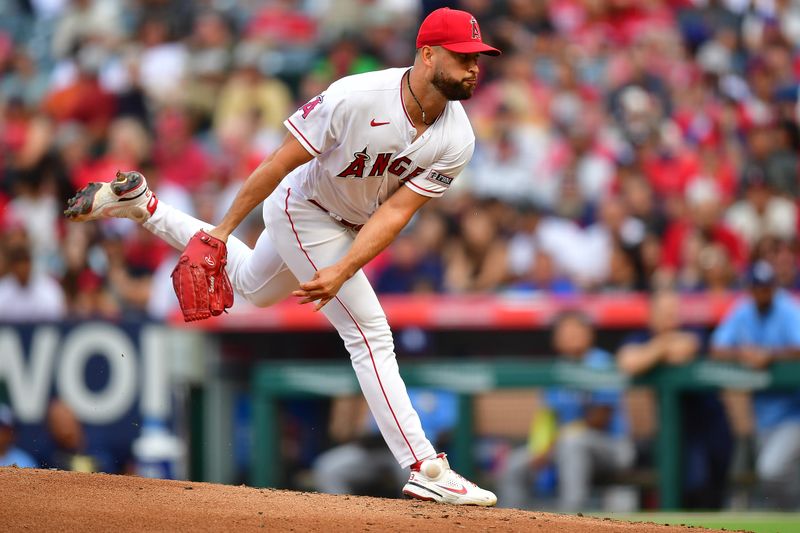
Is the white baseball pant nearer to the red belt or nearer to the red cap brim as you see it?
the red belt

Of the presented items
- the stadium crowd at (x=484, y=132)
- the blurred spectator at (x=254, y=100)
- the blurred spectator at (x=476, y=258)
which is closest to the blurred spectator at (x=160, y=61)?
the stadium crowd at (x=484, y=132)

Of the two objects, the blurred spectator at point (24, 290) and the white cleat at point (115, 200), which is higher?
the white cleat at point (115, 200)

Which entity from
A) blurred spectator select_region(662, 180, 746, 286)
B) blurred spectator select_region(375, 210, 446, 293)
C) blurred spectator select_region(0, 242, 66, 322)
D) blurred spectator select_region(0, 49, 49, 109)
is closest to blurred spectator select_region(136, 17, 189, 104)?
blurred spectator select_region(0, 49, 49, 109)

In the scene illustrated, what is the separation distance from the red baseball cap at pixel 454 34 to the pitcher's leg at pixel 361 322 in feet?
3.09

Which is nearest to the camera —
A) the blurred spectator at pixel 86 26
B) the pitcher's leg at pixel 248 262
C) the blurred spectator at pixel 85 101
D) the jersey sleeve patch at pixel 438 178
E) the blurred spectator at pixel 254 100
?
the jersey sleeve patch at pixel 438 178

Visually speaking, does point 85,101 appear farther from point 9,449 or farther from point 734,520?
point 734,520

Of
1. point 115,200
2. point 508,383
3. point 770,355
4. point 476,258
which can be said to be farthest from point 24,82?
point 770,355

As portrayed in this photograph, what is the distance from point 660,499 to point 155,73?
7.28 meters

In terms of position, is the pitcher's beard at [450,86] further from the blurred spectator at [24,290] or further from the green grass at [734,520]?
the blurred spectator at [24,290]

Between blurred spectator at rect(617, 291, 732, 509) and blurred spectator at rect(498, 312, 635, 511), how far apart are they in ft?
0.83

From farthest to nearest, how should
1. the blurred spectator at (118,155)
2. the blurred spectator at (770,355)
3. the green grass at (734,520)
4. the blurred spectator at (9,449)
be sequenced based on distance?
the blurred spectator at (118,155) → the blurred spectator at (9,449) → the blurred spectator at (770,355) → the green grass at (734,520)

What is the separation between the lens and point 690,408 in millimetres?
8656

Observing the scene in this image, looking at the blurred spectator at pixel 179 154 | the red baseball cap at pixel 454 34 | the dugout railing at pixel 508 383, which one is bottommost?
the dugout railing at pixel 508 383

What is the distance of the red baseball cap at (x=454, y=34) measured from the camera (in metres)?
5.20
